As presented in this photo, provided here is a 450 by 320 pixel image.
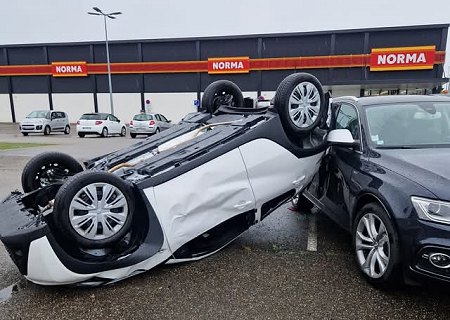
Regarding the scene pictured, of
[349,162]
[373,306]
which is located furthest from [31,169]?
[373,306]

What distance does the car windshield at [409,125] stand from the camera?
3285 mm

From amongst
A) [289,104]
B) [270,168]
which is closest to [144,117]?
[289,104]

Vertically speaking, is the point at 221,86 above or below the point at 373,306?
above

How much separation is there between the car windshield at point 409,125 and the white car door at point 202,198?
1364mm

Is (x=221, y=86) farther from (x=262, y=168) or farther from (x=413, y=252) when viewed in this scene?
(x=413, y=252)

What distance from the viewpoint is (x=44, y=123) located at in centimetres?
1975

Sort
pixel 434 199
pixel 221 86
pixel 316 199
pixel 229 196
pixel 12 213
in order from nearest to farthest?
pixel 434 199 → pixel 12 213 → pixel 229 196 → pixel 316 199 → pixel 221 86

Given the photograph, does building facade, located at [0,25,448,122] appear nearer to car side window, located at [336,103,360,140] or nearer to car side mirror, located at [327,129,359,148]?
car side window, located at [336,103,360,140]

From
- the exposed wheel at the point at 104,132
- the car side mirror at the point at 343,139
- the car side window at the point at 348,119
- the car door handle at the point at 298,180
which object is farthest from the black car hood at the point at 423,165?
the exposed wheel at the point at 104,132

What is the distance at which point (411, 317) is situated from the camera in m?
2.46

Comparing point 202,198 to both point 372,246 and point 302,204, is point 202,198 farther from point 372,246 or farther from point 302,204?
point 302,204

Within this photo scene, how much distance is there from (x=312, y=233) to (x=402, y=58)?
27488 millimetres

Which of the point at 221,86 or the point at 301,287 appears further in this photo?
the point at 221,86

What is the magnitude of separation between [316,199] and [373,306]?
6.00ft
